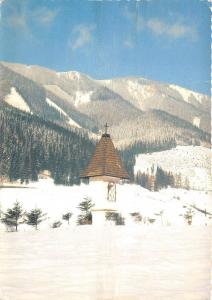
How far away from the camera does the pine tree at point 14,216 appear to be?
497 centimetres

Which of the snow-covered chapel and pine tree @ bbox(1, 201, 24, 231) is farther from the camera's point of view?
the snow-covered chapel

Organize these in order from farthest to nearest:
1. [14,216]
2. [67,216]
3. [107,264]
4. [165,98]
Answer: [165,98], [67,216], [14,216], [107,264]

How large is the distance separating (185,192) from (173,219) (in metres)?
0.26

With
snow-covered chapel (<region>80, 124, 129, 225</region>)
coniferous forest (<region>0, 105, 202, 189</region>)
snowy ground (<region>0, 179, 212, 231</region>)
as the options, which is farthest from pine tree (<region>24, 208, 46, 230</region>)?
snow-covered chapel (<region>80, 124, 129, 225</region>)

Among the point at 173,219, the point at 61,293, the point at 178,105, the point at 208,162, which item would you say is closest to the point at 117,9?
the point at 178,105

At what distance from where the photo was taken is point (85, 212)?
513cm

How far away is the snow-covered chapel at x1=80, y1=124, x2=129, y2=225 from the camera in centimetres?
520

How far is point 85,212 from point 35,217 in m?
0.43

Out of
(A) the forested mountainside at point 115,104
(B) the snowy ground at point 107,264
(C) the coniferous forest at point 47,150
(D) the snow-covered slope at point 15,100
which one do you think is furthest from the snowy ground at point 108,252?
(D) the snow-covered slope at point 15,100

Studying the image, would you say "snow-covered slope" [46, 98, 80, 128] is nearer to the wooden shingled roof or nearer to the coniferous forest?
the coniferous forest

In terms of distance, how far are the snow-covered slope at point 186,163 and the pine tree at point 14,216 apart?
1067 mm

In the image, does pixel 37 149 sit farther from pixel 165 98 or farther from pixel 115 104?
pixel 165 98

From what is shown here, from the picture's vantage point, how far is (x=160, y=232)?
16.9 feet

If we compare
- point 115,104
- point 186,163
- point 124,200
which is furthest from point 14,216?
point 186,163
